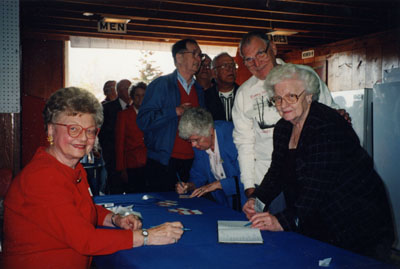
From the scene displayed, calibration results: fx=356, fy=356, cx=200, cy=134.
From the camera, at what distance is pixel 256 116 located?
2836mm

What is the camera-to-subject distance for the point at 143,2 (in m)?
5.55

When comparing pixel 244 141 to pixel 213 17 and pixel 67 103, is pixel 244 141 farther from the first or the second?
pixel 213 17

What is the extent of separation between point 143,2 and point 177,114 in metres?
3.01

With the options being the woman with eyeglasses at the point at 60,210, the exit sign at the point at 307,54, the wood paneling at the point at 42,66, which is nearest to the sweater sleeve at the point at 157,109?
the woman with eyeglasses at the point at 60,210

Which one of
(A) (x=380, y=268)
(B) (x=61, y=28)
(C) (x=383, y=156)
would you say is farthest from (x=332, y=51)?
(A) (x=380, y=268)

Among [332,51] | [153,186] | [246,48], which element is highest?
[332,51]

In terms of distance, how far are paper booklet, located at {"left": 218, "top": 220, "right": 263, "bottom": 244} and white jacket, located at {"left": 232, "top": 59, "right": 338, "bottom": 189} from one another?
2.86ft

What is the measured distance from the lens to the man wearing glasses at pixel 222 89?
12.4ft

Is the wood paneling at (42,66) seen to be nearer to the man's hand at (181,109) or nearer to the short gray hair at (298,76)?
the man's hand at (181,109)

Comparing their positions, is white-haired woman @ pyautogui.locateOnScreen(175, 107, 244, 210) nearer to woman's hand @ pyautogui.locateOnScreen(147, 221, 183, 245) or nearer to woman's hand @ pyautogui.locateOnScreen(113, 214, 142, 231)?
woman's hand @ pyautogui.locateOnScreen(113, 214, 142, 231)

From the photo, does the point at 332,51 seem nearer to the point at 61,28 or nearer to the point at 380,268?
the point at 61,28

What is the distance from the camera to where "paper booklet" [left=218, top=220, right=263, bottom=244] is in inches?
63.2

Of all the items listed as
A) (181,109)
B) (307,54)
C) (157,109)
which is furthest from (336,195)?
(307,54)

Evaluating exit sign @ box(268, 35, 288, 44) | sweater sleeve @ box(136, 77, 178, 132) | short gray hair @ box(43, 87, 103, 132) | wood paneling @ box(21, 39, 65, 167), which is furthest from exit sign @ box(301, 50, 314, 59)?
short gray hair @ box(43, 87, 103, 132)
